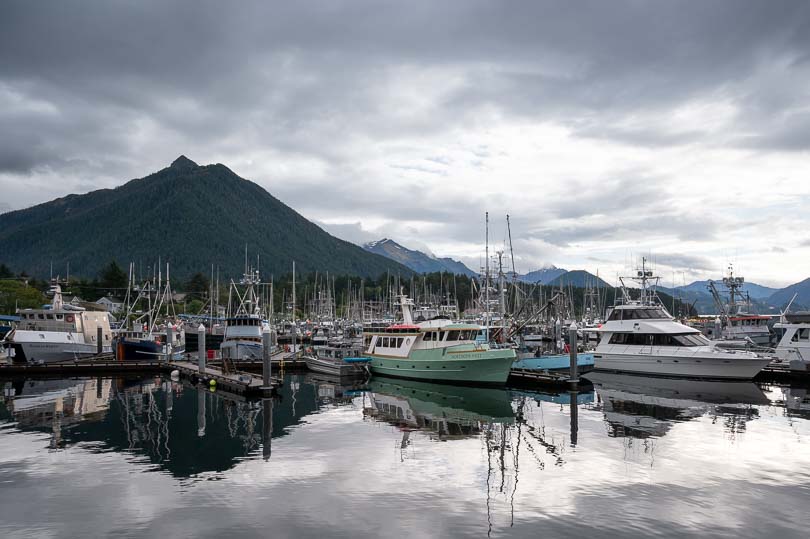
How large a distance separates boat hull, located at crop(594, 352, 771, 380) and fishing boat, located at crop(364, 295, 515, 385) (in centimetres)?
1045

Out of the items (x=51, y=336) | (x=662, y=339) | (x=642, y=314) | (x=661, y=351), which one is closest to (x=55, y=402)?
(x=51, y=336)

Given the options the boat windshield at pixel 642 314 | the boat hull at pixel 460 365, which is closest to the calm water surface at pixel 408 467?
the boat hull at pixel 460 365

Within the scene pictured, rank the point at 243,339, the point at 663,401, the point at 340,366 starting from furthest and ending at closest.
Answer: the point at 243,339, the point at 340,366, the point at 663,401

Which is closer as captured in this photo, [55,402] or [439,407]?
[439,407]

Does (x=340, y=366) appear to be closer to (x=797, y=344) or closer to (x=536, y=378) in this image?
(x=536, y=378)

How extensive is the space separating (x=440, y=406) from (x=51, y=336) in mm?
36931

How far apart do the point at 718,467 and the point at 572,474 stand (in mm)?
4705

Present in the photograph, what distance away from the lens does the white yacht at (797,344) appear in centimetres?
3691

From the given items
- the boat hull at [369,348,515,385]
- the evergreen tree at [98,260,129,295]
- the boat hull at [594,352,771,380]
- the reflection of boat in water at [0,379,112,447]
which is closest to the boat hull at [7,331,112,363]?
the reflection of boat in water at [0,379,112,447]

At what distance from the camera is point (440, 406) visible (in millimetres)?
29875

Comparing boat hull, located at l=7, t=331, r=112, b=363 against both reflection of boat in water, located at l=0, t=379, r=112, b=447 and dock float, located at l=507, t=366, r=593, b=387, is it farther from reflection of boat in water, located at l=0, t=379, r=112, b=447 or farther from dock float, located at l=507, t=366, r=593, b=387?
dock float, located at l=507, t=366, r=593, b=387

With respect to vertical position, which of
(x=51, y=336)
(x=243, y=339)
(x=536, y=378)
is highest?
(x=51, y=336)

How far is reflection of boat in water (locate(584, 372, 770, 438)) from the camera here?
24697mm

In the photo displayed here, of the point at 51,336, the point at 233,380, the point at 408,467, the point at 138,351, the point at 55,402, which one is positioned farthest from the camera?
Answer: the point at 138,351
